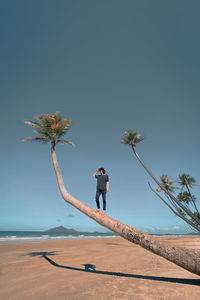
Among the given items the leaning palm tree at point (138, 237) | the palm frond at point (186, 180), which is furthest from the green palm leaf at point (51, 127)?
the palm frond at point (186, 180)

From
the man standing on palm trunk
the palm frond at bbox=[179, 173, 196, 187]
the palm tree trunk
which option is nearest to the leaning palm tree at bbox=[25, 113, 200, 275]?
the palm tree trunk

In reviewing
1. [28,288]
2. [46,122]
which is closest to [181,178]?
[46,122]

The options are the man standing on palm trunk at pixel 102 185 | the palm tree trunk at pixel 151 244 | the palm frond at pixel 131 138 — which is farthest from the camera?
the palm frond at pixel 131 138

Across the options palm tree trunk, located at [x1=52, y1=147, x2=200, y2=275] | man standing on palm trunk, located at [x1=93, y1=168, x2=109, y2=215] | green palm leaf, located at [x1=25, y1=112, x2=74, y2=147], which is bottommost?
palm tree trunk, located at [x1=52, y1=147, x2=200, y2=275]

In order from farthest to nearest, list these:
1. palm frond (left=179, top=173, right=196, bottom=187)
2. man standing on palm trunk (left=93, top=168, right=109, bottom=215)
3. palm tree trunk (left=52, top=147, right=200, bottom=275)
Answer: palm frond (left=179, top=173, right=196, bottom=187)
man standing on palm trunk (left=93, top=168, right=109, bottom=215)
palm tree trunk (left=52, top=147, right=200, bottom=275)

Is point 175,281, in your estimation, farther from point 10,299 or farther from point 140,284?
point 10,299

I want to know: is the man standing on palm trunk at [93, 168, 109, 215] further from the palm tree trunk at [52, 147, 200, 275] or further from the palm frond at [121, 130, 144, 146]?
the palm frond at [121, 130, 144, 146]

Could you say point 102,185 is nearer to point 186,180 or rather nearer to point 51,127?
point 51,127

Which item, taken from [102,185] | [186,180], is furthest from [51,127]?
[186,180]

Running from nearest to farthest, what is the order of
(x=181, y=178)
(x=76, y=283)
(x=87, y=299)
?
(x=87, y=299) → (x=76, y=283) → (x=181, y=178)

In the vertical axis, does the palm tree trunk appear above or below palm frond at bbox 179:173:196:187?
below

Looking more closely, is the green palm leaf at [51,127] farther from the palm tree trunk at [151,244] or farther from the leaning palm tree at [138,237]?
the palm tree trunk at [151,244]

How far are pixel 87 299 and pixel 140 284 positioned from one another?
5.05 ft

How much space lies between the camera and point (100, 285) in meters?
4.58
